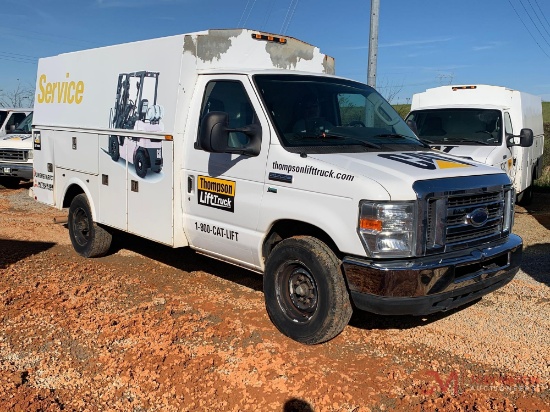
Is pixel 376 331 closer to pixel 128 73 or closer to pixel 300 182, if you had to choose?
pixel 300 182

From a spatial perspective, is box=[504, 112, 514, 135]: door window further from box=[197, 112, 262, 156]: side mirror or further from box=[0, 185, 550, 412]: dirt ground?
box=[197, 112, 262, 156]: side mirror

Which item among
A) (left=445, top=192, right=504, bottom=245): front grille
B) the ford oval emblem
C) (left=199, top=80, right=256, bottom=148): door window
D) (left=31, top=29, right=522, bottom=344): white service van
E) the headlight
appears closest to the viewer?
the headlight

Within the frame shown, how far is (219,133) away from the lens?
4.89m

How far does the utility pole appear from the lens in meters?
10.4

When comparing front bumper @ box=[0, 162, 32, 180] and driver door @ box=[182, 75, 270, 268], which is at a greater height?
driver door @ box=[182, 75, 270, 268]

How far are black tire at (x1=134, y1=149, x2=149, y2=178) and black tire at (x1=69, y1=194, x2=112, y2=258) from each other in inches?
57.2

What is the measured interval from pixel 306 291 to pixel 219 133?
4.96 ft

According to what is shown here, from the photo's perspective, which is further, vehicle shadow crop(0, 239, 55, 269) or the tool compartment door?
vehicle shadow crop(0, 239, 55, 269)

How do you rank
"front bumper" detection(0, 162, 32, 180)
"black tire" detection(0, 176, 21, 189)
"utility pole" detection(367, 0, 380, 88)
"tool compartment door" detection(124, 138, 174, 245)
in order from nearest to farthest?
"tool compartment door" detection(124, 138, 174, 245), "utility pole" detection(367, 0, 380, 88), "front bumper" detection(0, 162, 32, 180), "black tire" detection(0, 176, 21, 189)

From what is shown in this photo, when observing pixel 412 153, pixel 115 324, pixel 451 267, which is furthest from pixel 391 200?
pixel 115 324

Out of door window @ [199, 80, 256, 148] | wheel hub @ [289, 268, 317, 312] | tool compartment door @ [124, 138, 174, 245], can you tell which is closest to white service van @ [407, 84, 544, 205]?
door window @ [199, 80, 256, 148]

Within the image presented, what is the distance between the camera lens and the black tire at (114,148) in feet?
21.8

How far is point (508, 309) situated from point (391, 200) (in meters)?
2.52

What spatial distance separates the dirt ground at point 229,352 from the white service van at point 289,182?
46 cm
